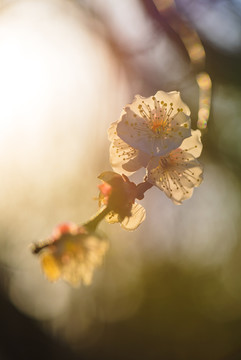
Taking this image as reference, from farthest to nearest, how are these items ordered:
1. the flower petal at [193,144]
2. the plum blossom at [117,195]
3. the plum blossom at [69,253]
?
the flower petal at [193,144], the plum blossom at [117,195], the plum blossom at [69,253]

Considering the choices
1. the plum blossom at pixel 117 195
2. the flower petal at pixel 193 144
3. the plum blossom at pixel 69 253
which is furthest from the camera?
the flower petal at pixel 193 144

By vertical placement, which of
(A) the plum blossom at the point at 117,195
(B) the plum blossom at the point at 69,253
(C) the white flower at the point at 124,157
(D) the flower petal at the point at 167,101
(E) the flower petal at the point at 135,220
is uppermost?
(D) the flower petal at the point at 167,101

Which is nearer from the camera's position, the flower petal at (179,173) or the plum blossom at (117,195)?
the plum blossom at (117,195)

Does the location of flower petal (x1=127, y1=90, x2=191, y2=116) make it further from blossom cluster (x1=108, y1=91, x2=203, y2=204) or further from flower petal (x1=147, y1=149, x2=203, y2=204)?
flower petal (x1=147, y1=149, x2=203, y2=204)

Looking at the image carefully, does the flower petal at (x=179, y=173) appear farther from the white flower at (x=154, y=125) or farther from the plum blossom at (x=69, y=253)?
the plum blossom at (x=69, y=253)

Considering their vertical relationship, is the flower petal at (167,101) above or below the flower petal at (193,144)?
above

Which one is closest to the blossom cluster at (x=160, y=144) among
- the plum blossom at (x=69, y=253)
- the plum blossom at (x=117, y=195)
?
the plum blossom at (x=117, y=195)

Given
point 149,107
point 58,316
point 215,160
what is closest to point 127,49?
point 215,160

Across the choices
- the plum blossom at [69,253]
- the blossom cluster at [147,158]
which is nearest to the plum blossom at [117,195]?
the blossom cluster at [147,158]
